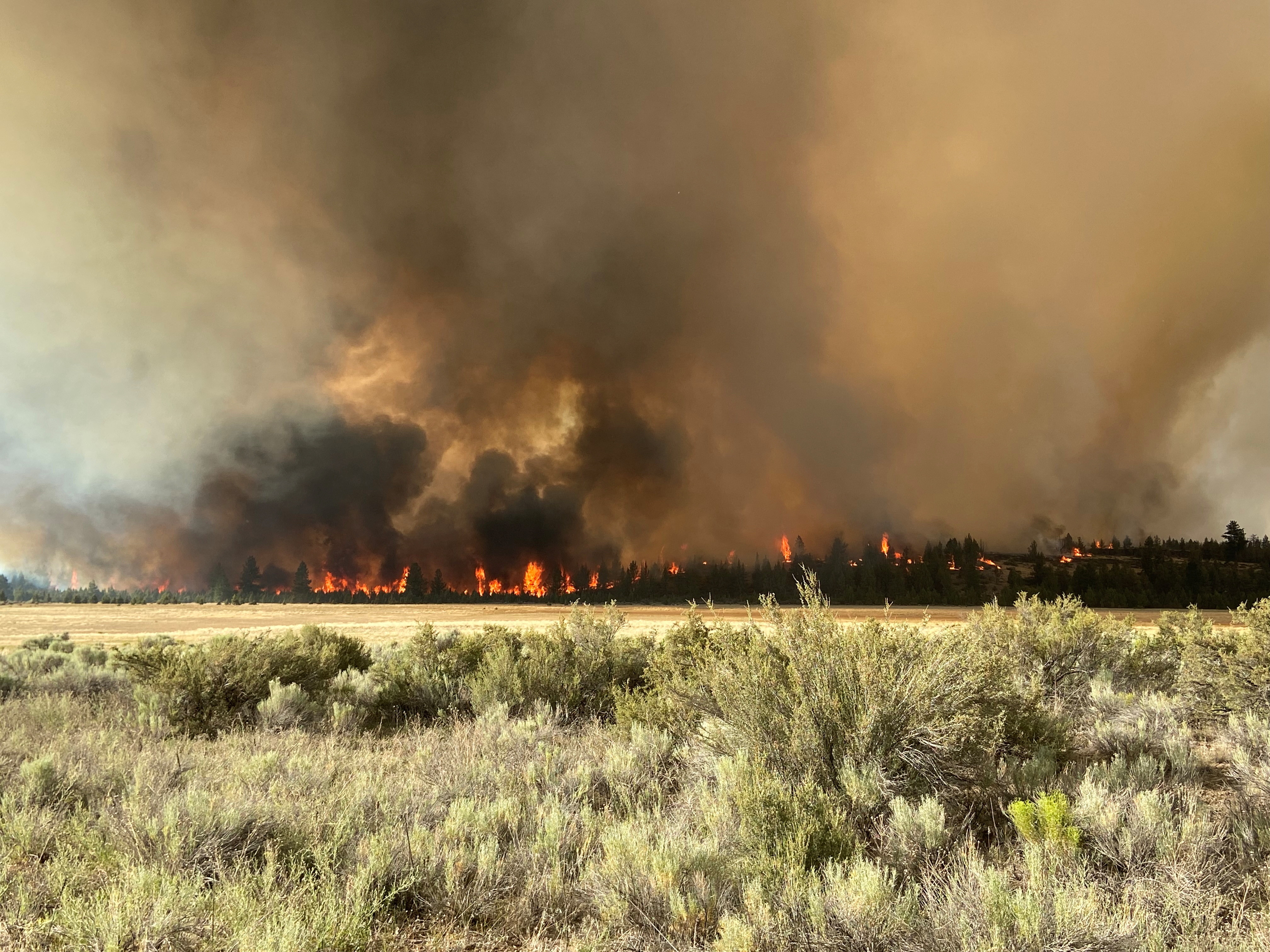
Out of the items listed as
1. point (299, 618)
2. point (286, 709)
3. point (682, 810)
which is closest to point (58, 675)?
point (286, 709)

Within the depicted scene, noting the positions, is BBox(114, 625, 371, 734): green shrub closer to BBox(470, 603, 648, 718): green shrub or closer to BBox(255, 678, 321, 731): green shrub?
BBox(255, 678, 321, 731): green shrub

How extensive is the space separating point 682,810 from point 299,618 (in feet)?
217

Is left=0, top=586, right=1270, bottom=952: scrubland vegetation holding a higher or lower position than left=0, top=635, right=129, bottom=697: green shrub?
higher

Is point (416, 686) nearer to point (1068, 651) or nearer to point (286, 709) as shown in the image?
point (286, 709)

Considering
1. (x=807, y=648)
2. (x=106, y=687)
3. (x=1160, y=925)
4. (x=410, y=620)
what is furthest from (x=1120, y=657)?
(x=410, y=620)

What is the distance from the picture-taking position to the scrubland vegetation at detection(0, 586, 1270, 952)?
10.6ft

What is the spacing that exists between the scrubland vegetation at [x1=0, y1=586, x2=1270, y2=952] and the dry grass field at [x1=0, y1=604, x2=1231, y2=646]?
49.9 ft

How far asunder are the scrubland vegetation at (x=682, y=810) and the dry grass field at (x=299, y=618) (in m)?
15.2

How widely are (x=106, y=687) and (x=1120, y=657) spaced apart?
66.2 feet

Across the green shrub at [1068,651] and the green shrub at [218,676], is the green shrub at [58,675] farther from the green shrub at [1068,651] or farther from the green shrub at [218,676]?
the green shrub at [1068,651]

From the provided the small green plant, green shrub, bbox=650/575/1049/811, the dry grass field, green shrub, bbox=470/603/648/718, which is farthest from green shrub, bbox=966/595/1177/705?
the dry grass field

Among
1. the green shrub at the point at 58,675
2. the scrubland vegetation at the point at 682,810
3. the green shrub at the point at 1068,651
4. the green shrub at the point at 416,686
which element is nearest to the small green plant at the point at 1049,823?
the scrubland vegetation at the point at 682,810

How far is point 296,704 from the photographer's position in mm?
9039

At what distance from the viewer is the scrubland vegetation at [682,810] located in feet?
10.6
